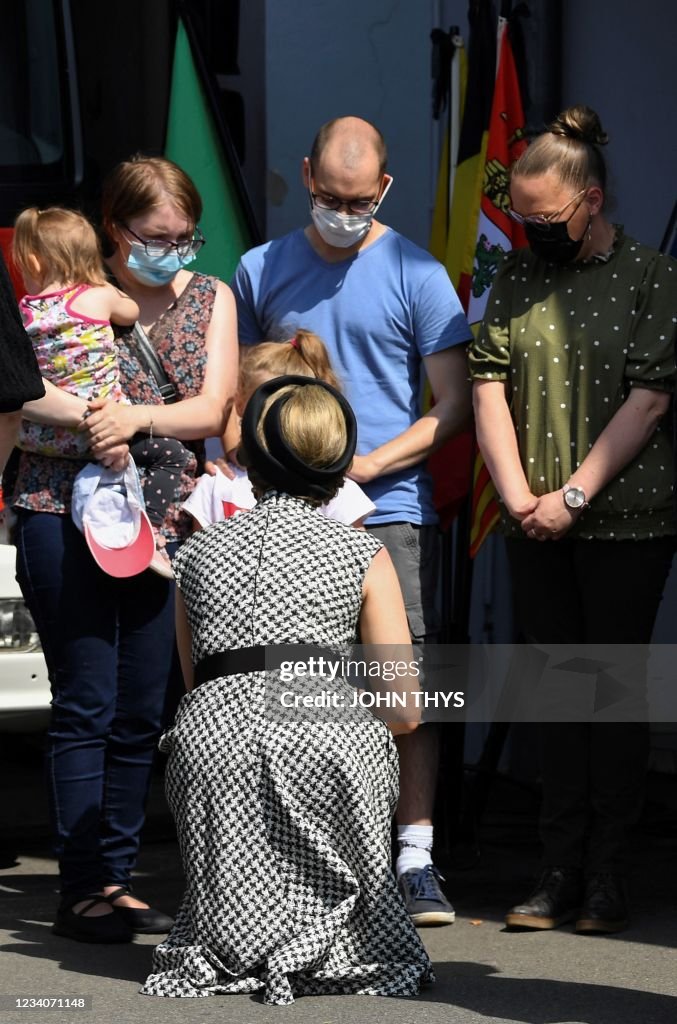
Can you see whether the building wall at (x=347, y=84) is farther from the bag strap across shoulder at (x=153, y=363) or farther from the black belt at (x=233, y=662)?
the black belt at (x=233, y=662)

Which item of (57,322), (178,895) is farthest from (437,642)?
(57,322)

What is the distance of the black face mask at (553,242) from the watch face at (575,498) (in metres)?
0.61

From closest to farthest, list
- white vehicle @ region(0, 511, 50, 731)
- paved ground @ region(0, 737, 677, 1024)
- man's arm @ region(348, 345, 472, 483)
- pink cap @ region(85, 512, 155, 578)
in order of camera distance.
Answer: paved ground @ region(0, 737, 677, 1024), pink cap @ region(85, 512, 155, 578), man's arm @ region(348, 345, 472, 483), white vehicle @ region(0, 511, 50, 731)

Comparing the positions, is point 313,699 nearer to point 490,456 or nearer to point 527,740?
point 490,456

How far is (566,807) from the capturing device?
4551 millimetres

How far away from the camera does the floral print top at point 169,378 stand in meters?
4.52

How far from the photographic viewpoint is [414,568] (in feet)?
15.8

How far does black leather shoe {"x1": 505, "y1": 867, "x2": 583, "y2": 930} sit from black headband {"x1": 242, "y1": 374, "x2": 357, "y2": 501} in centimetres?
122

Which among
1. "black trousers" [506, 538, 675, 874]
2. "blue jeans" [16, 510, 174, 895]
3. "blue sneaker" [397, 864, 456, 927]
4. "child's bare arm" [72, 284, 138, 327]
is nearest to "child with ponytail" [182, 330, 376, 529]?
"blue jeans" [16, 510, 174, 895]

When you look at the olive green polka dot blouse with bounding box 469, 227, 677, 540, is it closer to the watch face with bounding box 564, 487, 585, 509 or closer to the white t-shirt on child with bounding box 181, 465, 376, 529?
the watch face with bounding box 564, 487, 585, 509

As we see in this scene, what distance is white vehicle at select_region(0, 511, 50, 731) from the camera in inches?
209

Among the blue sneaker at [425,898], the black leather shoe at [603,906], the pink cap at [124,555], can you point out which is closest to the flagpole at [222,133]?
the pink cap at [124,555]

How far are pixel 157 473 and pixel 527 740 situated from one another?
2.24 meters

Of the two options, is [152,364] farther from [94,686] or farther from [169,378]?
[94,686]
